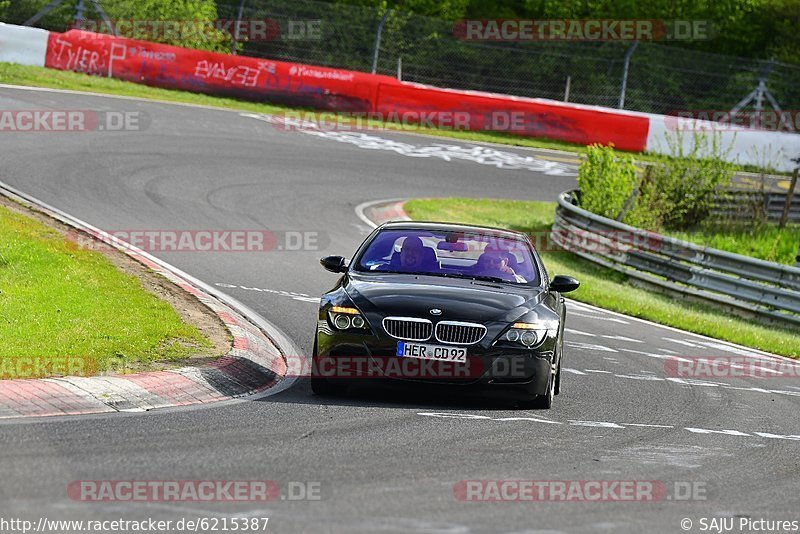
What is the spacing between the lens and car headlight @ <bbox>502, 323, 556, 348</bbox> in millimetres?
9641

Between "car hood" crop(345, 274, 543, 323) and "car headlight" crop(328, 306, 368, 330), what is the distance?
0.25 ft

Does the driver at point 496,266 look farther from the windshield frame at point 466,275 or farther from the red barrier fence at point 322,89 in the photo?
the red barrier fence at point 322,89

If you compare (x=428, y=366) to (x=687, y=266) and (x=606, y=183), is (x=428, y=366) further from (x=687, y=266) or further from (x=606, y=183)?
(x=606, y=183)

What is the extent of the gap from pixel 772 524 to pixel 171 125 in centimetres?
2200

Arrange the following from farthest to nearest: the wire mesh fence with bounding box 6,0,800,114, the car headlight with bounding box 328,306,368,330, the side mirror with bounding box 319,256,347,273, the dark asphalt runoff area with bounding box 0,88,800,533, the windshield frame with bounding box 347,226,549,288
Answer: the wire mesh fence with bounding box 6,0,800,114 → the side mirror with bounding box 319,256,347,273 → the windshield frame with bounding box 347,226,549,288 → the car headlight with bounding box 328,306,368,330 → the dark asphalt runoff area with bounding box 0,88,800,533

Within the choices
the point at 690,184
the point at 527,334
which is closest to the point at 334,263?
the point at 527,334

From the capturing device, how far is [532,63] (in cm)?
3559

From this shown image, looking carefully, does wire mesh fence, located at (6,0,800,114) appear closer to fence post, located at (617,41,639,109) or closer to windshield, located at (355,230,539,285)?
fence post, located at (617,41,639,109)

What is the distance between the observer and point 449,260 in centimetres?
1130

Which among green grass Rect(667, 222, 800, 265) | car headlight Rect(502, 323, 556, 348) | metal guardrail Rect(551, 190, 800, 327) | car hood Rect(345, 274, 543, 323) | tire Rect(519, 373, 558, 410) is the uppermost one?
car hood Rect(345, 274, 543, 323)

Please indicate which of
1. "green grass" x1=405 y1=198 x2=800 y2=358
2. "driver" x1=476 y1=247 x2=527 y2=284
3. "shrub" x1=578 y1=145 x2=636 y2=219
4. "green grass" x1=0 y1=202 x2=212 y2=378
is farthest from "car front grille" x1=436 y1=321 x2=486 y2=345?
"shrub" x1=578 y1=145 x2=636 y2=219

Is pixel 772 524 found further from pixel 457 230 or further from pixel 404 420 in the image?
pixel 457 230

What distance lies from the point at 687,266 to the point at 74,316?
1172 centimetres

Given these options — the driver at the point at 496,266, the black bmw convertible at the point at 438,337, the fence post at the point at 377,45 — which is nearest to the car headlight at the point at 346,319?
the black bmw convertible at the point at 438,337
